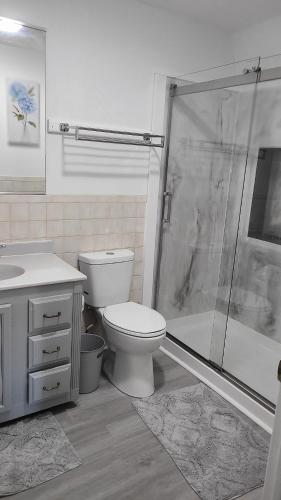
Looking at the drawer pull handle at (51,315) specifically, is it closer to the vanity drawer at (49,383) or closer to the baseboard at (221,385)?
the vanity drawer at (49,383)

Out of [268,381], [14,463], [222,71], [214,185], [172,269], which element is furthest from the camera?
[172,269]

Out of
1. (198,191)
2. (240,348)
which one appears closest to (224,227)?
(198,191)

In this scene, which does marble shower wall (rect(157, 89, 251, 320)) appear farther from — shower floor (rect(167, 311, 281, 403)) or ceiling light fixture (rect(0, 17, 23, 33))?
ceiling light fixture (rect(0, 17, 23, 33))

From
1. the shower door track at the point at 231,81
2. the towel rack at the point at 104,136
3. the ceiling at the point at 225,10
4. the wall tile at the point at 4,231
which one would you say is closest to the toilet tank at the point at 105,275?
the wall tile at the point at 4,231

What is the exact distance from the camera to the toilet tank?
7.99 feet

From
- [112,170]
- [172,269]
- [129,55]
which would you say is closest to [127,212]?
[112,170]

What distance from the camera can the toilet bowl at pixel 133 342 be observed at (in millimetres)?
2150

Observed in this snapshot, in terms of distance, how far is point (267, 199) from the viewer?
8.85ft

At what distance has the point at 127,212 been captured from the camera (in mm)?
2664

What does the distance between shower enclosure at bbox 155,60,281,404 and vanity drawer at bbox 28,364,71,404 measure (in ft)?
3.29

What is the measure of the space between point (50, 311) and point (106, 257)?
2.14 feet

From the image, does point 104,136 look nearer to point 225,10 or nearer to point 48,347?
point 225,10

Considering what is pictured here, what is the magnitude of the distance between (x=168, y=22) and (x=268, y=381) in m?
2.38

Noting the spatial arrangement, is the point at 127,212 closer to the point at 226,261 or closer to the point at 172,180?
the point at 172,180
